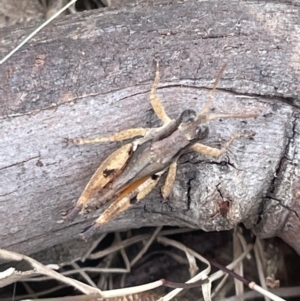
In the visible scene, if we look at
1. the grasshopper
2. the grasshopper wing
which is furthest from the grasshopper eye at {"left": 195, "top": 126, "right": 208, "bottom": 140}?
the grasshopper wing

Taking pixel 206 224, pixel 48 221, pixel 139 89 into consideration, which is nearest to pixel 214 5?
pixel 139 89

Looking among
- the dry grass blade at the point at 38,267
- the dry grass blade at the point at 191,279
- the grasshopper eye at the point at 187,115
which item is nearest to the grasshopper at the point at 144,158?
the grasshopper eye at the point at 187,115

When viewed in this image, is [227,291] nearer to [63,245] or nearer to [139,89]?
[63,245]

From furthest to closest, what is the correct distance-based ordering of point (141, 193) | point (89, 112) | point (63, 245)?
point (63, 245)
point (141, 193)
point (89, 112)

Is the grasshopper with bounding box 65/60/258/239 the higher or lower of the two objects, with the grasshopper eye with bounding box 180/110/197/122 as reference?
lower

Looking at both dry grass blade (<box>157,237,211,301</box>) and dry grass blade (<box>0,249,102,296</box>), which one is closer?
dry grass blade (<box>0,249,102,296</box>)

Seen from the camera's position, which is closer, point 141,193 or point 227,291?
point 141,193

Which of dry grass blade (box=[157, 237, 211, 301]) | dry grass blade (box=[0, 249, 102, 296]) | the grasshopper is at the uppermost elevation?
the grasshopper

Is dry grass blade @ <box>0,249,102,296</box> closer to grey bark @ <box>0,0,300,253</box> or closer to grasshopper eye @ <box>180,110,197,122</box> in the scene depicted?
grey bark @ <box>0,0,300,253</box>

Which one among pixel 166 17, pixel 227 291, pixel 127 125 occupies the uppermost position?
pixel 166 17
